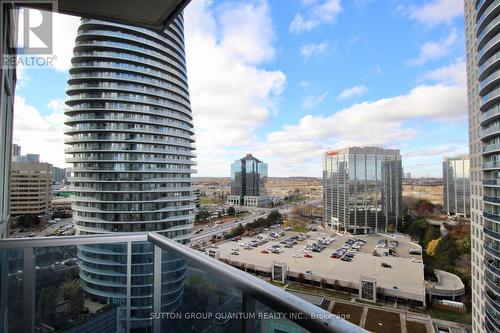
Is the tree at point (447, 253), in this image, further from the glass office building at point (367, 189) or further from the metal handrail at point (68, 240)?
the metal handrail at point (68, 240)

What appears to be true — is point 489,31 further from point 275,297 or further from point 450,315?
point 450,315

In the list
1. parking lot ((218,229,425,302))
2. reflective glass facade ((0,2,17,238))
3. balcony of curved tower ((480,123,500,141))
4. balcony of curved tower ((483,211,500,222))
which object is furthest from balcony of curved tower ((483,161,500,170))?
reflective glass facade ((0,2,17,238))

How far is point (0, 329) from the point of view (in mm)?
1194

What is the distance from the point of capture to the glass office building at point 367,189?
98.9 ft

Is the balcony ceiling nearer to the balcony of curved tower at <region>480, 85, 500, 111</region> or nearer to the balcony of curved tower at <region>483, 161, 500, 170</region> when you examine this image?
the balcony of curved tower at <region>480, 85, 500, 111</region>

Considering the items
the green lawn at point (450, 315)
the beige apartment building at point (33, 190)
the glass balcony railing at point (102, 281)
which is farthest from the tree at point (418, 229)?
the glass balcony railing at point (102, 281)

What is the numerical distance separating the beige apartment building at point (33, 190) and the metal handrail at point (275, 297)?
39.6 ft

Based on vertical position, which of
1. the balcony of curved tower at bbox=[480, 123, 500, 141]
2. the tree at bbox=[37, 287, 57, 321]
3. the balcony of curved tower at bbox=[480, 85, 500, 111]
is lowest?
the tree at bbox=[37, 287, 57, 321]

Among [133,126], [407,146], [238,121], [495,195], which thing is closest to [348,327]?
[495,195]

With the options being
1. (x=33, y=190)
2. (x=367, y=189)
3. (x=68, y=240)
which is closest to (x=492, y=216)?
(x=68, y=240)

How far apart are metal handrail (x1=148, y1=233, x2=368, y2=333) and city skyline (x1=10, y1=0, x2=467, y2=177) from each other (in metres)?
7.70

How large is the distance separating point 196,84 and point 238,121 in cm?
883

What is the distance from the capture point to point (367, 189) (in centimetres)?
3027

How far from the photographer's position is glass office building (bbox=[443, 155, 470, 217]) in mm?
15122
